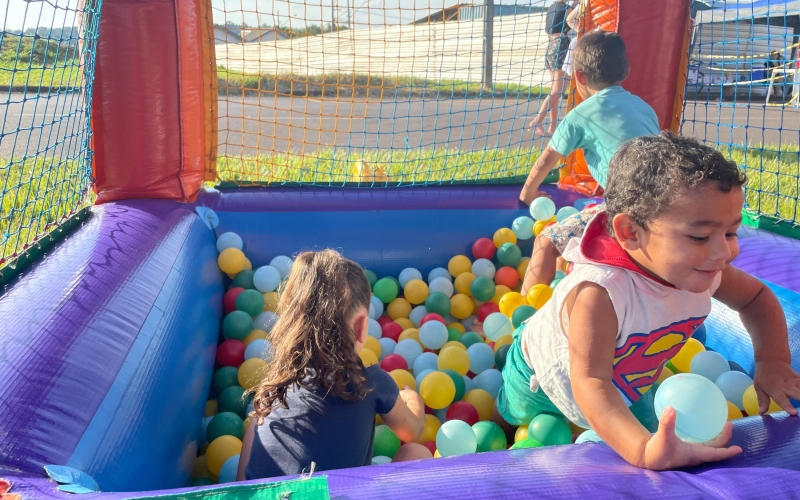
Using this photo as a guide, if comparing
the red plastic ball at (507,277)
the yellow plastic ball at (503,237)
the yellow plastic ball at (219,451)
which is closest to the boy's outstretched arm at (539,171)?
the yellow plastic ball at (503,237)

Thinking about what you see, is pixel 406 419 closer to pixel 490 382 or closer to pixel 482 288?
pixel 490 382

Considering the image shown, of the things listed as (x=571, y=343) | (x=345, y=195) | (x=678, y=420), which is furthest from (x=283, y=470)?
(x=345, y=195)

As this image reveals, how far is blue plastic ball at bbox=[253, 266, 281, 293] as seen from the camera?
267 centimetres

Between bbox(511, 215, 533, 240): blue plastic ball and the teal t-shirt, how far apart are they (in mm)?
408

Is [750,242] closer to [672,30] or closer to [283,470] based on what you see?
[672,30]

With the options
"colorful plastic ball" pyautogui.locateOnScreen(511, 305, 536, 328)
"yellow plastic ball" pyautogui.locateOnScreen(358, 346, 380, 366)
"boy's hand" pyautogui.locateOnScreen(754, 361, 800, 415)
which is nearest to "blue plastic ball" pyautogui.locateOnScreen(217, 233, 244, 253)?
"yellow plastic ball" pyautogui.locateOnScreen(358, 346, 380, 366)

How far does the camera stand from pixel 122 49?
2.47 meters

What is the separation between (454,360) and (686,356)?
2.41 feet

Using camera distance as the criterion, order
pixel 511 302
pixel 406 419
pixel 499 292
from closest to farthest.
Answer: pixel 406 419 < pixel 511 302 < pixel 499 292

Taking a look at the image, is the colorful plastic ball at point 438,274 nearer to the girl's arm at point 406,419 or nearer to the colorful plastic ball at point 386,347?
the colorful plastic ball at point 386,347

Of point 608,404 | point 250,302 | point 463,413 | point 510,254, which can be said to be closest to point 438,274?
point 510,254

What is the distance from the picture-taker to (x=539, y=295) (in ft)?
8.36

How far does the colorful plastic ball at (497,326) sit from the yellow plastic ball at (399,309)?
40 centimetres

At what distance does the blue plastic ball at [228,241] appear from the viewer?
2771 millimetres
